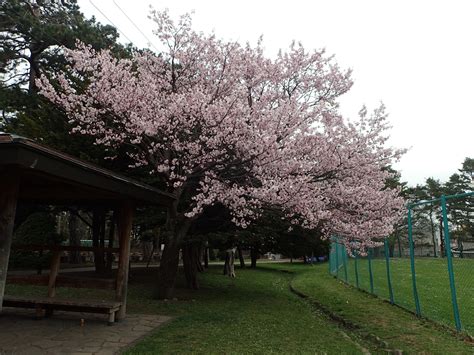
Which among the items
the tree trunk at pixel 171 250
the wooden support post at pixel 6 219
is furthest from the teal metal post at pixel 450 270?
the wooden support post at pixel 6 219

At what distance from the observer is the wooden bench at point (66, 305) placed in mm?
7039

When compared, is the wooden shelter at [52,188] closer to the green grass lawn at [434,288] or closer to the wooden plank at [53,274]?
the wooden plank at [53,274]

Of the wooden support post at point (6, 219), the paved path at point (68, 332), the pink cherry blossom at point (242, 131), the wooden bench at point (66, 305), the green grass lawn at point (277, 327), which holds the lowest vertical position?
the green grass lawn at point (277, 327)

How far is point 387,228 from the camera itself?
33.9 ft

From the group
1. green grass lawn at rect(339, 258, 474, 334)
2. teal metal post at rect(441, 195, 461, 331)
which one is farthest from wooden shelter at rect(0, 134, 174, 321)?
green grass lawn at rect(339, 258, 474, 334)

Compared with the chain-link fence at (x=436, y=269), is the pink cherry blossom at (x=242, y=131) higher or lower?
higher

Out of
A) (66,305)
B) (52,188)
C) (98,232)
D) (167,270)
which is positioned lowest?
(66,305)

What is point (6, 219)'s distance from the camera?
4.54 m

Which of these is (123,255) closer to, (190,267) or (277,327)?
(277,327)

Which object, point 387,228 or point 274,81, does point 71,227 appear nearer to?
point 274,81

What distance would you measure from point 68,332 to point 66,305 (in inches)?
29.4

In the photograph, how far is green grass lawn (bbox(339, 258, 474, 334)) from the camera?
28.2ft

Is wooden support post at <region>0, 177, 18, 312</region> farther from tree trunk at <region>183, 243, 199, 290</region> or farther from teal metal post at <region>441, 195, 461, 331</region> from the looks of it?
tree trunk at <region>183, 243, 199, 290</region>

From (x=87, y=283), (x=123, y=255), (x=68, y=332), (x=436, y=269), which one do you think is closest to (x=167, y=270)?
(x=123, y=255)
